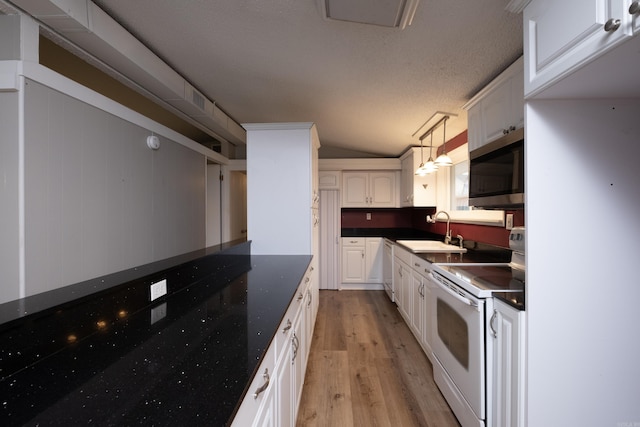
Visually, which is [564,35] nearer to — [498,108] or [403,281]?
[498,108]

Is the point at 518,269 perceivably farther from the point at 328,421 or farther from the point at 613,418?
the point at 328,421

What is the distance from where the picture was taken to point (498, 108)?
5.85ft

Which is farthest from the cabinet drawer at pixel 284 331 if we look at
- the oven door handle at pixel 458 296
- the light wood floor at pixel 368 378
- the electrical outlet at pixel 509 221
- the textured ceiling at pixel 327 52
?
the electrical outlet at pixel 509 221

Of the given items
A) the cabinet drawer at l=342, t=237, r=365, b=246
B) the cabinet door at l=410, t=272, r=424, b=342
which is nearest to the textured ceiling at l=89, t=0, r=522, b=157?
the cabinet door at l=410, t=272, r=424, b=342

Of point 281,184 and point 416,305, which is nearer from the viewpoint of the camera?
point 281,184

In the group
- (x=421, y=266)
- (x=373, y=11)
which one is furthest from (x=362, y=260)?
(x=373, y=11)

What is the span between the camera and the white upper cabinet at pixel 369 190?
440 centimetres

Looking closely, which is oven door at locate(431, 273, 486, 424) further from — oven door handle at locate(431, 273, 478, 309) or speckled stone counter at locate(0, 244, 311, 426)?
speckled stone counter at locate(0, 244, 311, 426)

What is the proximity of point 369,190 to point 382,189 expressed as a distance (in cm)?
21

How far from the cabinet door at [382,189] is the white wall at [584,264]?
10.7 ft

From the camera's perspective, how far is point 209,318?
107 centimetres

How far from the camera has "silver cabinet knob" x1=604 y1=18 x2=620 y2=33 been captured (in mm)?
738

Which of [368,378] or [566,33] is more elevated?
[566,33]

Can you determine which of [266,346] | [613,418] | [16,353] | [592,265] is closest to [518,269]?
[592,265]
